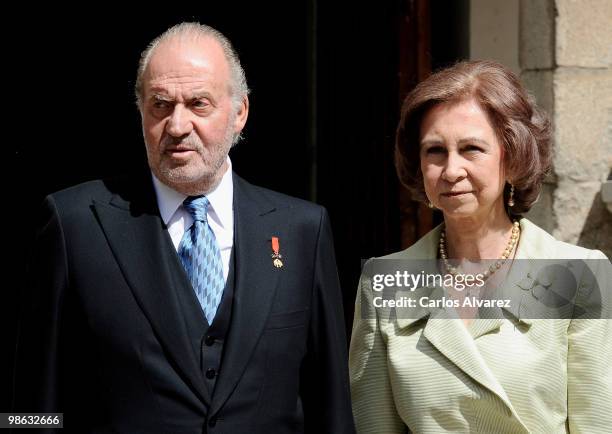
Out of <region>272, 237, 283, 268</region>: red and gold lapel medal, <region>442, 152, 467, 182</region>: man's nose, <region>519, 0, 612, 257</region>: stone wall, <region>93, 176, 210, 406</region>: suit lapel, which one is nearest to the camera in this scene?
<region>93, 176, 210, 406</region>: suit lapel

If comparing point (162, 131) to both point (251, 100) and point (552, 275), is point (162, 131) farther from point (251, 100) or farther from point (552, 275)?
point (251, 100)

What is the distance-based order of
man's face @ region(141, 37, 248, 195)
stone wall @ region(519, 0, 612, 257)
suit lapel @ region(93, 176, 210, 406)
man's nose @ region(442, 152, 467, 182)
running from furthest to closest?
1. stone wall @ region(519, 0, 612, 257)
2. man's nose @ region(442, 152, 467, 182)
3. man's face @ region(141, 37, 248, 195)
4. suit lapel @ region(93, 176, 210, 406)

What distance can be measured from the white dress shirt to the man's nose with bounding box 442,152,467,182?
1.86ft

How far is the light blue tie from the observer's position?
2615mm

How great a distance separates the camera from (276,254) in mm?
2742

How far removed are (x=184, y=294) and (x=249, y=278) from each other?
17cm

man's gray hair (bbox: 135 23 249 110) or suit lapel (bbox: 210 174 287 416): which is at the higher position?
man's gray hair (bbox: 135 23 249 110)

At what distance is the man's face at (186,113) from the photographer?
8.63ft

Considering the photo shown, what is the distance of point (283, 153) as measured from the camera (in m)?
6.19

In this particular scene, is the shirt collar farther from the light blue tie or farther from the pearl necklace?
the pearl necklace

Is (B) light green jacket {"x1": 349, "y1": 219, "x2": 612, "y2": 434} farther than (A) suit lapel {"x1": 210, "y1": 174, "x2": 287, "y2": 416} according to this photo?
Yes

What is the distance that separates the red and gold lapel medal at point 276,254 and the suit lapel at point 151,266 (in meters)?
0.25

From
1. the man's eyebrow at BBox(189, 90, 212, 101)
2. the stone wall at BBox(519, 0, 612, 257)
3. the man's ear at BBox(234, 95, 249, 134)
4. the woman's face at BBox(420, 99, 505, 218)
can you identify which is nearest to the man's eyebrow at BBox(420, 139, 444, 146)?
the woman's face at BBox(420, 99, 505, 218)

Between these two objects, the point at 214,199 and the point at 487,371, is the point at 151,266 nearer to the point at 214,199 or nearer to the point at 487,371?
the point at 214,199
